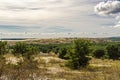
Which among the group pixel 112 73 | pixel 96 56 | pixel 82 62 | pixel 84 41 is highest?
pixel 112 73

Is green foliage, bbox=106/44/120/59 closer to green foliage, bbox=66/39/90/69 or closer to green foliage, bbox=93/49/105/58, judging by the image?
green foliage, bbox=93/49/105/58

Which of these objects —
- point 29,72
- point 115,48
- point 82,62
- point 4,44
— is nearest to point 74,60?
point 82,62

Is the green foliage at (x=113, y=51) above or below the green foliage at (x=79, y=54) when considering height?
below

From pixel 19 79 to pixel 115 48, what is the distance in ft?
224

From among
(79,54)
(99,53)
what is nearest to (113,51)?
(99,53)

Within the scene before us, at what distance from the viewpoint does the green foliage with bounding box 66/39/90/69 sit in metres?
44.4

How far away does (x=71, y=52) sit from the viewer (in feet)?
150

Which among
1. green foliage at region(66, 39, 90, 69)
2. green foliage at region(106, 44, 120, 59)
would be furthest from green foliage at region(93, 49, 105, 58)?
green foliage at region(66, 39, 90, 69)

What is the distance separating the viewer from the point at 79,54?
148 feet

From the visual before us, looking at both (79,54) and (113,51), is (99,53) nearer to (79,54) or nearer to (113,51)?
(113,51)

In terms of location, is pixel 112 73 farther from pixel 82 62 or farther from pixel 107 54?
pixel 107 54

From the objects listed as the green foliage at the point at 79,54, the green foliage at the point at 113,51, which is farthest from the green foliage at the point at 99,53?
the green foliage at the point at 79,54

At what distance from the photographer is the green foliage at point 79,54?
44.4 meters

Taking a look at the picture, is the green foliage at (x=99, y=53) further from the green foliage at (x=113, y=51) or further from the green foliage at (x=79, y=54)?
the green foliage at (x=79, y=54)
